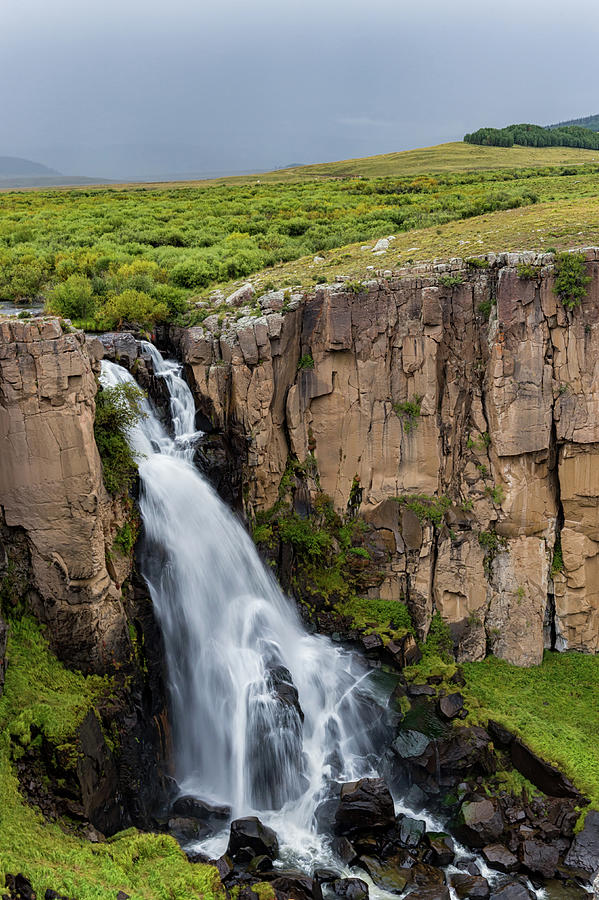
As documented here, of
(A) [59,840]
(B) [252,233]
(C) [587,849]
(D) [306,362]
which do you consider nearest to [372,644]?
(C) [587,849]

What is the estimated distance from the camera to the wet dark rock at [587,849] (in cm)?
1752

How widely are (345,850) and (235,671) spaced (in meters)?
5.92

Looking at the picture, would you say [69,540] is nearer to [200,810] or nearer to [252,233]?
[200,810]

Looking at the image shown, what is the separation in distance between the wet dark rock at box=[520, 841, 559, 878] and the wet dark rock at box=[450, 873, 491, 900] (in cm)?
141

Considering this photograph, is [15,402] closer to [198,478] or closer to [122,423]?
[122,423]

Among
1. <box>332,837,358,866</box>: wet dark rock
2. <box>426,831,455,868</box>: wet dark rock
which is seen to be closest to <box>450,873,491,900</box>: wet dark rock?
<box>426,831,455,868</box>: wet dark rock

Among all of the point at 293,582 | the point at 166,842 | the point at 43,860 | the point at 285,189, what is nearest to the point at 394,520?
the point at 293,582

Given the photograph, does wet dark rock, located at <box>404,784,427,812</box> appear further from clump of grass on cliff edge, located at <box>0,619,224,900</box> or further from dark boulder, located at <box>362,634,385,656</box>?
clump of grass on cliff edge, located at <box>0,619,224,900</box>

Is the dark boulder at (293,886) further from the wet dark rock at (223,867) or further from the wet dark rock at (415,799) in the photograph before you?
the wet dark rock at (415,799)

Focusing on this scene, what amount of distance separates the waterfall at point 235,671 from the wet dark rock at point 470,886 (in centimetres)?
359

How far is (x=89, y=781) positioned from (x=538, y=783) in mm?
13312

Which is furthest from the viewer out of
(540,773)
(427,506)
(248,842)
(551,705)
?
(427,506)

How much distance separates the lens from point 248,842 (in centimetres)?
1673

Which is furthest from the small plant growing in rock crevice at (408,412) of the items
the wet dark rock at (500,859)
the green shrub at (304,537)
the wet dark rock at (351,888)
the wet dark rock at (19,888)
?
the wet dark rock at (19,888)
